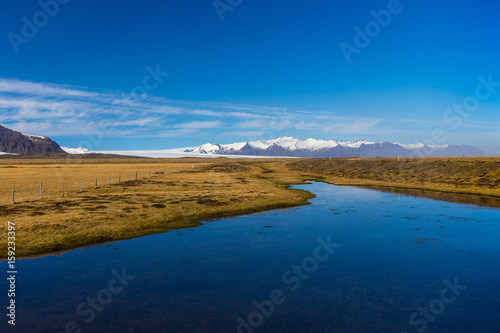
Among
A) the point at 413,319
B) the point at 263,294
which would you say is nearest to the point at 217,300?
the point at 263,294

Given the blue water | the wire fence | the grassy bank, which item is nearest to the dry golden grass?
the blue water

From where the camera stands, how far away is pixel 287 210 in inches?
1519

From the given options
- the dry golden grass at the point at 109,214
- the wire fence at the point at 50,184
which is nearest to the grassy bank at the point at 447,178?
the dry golden grass at the point at 109,214

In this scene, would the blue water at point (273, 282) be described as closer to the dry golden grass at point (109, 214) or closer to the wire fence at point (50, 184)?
the dry golden grass at point (109, 214)

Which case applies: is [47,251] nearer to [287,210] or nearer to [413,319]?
[413,319]

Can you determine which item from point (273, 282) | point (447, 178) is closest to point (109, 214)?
point (273, 282)

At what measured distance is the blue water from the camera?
12.8m

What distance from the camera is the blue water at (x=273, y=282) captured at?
12805mm

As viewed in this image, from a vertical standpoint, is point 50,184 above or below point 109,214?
above

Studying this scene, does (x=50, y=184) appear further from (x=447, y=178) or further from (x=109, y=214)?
(x=447, y=178)

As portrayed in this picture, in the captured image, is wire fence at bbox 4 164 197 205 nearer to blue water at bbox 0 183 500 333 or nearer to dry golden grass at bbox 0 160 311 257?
dry golden grass at bbox 0 160 311 257

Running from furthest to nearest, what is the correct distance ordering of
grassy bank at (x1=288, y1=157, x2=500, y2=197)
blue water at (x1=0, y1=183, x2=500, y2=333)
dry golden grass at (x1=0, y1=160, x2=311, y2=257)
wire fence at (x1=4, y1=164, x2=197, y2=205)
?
grassy bank at (x1=288, y1=157, x2=500, y2=197)
wire fence at (x1=4, y1=164, x2=197, y2=205)
dry golden grass at (x1=0, y1=160, x2=311, y2=257)
blue water at (x1=0, y1=183, x2=500, y2=333)

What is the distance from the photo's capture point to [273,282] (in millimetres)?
16766

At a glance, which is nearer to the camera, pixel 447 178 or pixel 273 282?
pixel 273 282
